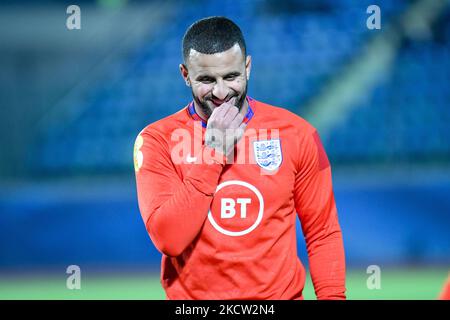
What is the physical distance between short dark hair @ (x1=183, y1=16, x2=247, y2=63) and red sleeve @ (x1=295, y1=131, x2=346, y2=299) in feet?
1.47

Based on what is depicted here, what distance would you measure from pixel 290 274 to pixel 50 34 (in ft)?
26.0

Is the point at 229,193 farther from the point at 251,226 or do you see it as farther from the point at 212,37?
the point at 212,37

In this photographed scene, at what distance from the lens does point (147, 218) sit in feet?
8.92

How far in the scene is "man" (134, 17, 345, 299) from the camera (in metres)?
2.71

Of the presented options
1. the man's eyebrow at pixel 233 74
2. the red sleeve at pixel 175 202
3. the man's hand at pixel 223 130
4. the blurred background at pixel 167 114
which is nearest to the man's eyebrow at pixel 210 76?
the man's eyebrow at pixel 233 74

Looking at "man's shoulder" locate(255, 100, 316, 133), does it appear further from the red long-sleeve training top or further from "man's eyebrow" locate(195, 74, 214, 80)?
"man's eyebrow" locate(195, 74, 214, 80)

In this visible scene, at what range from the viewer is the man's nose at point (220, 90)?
9.12 feet

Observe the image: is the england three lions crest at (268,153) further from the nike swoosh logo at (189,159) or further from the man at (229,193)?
the nike swoosh logo at (189,159)

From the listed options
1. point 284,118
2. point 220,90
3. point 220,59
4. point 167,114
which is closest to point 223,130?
point 220,90

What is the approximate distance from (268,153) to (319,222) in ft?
1.00

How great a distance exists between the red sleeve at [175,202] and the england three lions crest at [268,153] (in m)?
0.20

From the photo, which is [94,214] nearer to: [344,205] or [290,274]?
[344,205]
